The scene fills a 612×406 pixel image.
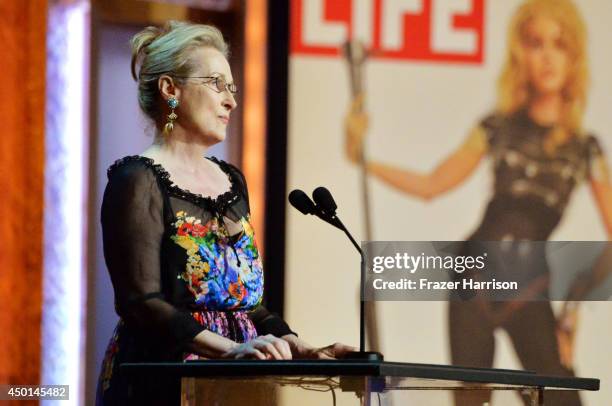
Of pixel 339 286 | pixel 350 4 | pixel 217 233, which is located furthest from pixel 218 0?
pixel 217 233

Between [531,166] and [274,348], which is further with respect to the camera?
[531,166]

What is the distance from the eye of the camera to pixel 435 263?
3.53m

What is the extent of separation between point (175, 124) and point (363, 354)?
807mm

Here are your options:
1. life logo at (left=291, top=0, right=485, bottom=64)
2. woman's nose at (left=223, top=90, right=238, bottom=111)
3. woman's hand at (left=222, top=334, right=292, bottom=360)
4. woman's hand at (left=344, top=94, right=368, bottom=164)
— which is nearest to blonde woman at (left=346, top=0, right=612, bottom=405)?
woman's hand at (left=344, top=94, right=368, bottom=164)

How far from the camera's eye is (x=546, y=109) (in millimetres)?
3650

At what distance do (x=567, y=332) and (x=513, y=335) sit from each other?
0.57 ft

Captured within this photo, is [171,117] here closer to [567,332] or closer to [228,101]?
[228,101]

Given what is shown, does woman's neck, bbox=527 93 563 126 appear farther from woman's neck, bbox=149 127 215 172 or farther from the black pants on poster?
woman's neck, bbox=149 127 215 172

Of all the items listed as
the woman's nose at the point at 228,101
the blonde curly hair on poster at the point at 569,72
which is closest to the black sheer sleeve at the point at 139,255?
the woman's nose at the point at 228,101

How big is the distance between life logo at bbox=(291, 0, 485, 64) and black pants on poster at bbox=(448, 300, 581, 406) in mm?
790

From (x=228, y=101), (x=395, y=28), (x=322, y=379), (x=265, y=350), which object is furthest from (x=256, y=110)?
(x=322, y=379)

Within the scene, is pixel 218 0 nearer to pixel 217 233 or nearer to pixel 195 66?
pixel 195 66

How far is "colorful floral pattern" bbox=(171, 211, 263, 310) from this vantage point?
2.40 meters

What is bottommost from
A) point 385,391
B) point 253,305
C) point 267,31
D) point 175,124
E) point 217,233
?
point 385,391
